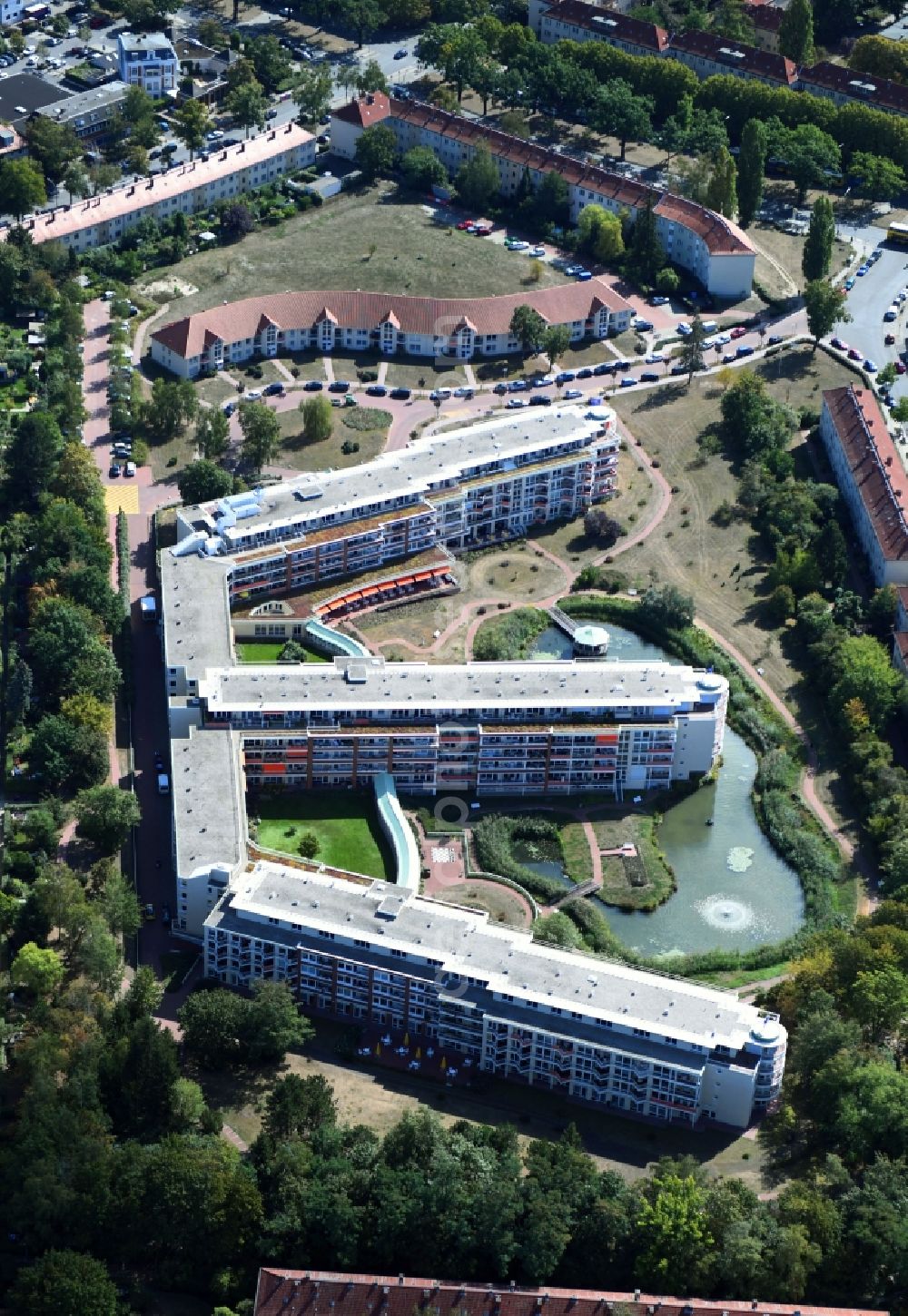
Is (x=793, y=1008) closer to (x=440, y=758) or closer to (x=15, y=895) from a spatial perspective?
(x=440, y=758)

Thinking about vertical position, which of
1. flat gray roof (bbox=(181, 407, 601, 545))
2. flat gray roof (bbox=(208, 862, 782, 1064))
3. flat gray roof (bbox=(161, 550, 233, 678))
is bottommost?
flat gray roof (bbox=(208, 862, 782, 1064))

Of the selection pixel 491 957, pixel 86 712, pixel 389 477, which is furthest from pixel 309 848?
pixel 389 477

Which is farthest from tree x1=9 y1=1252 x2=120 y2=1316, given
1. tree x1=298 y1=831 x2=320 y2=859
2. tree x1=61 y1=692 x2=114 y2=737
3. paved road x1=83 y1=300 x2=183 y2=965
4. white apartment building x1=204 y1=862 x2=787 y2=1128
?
tree x1=61 y1=692 x2=114 y2=737

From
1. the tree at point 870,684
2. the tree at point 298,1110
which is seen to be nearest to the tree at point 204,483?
the tree at point 870,684

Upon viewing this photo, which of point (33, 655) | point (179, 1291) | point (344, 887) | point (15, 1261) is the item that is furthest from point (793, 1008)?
point (33, 655)

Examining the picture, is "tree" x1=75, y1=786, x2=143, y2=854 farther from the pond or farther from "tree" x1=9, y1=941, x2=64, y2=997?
the pond

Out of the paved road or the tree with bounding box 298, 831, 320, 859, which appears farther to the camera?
the tree with bounding box 298, 831, 320, 859
